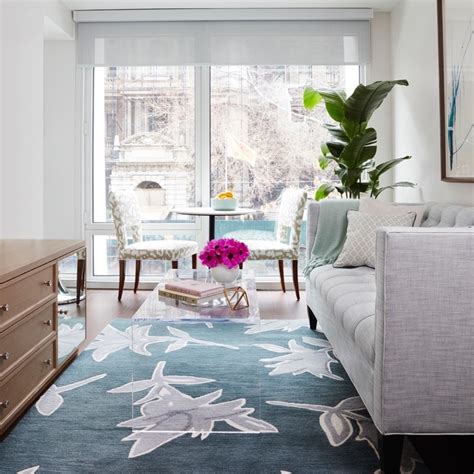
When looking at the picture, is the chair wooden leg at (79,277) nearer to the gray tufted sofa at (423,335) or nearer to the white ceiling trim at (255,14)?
the gray tufted sofa at (423,335)

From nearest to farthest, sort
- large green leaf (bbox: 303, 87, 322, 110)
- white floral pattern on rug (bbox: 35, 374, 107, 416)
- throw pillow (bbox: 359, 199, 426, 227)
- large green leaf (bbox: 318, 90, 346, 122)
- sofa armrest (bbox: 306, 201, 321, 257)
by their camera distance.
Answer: white floral pattern on rug (bbox: 35, 374, 107, 416), throw pillow (bbox: 359, 199, 426, 227), sofa armrest (bbox: 306, 201, 321, 257), large green leaf (bbox: 318, 90, 346, 122), large green leaf (bbox: 303, 87, 322, 110)

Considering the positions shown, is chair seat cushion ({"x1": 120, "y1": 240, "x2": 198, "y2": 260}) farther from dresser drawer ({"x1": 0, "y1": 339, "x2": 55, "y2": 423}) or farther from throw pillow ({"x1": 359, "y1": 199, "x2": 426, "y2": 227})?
dresser drawer ({"x1": 0, "y1": 339, "x2": 55, "y2": 423})

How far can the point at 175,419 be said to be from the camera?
2.23 metres

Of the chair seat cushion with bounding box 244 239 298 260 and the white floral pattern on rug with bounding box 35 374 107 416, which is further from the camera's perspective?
the chair seat cushion with bounding box 244 239 298 260

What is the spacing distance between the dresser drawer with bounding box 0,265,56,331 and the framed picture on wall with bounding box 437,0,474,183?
236 centimetres

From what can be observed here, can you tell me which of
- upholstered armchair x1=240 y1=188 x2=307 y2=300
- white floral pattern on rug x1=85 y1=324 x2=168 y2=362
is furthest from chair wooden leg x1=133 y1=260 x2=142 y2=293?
white floral pattern on rug x1=85 y1=324 x2=168 y2=362

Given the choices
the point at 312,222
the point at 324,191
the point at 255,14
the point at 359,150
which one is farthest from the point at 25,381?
the point at 255,14

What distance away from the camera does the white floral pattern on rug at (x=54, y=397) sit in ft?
7.65

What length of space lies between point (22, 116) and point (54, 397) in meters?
2.45

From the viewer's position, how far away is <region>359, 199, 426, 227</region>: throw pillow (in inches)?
133

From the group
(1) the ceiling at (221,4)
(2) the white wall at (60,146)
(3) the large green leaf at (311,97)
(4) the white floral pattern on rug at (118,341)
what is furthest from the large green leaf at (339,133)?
(2) the white wall at (60,146)

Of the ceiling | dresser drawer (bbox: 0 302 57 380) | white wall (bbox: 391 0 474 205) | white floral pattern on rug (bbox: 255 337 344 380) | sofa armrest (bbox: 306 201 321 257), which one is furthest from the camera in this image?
the ceiling

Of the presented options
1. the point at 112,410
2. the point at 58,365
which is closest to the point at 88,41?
the point at 58,365

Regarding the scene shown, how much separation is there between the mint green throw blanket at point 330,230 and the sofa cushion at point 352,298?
0.18 metres
